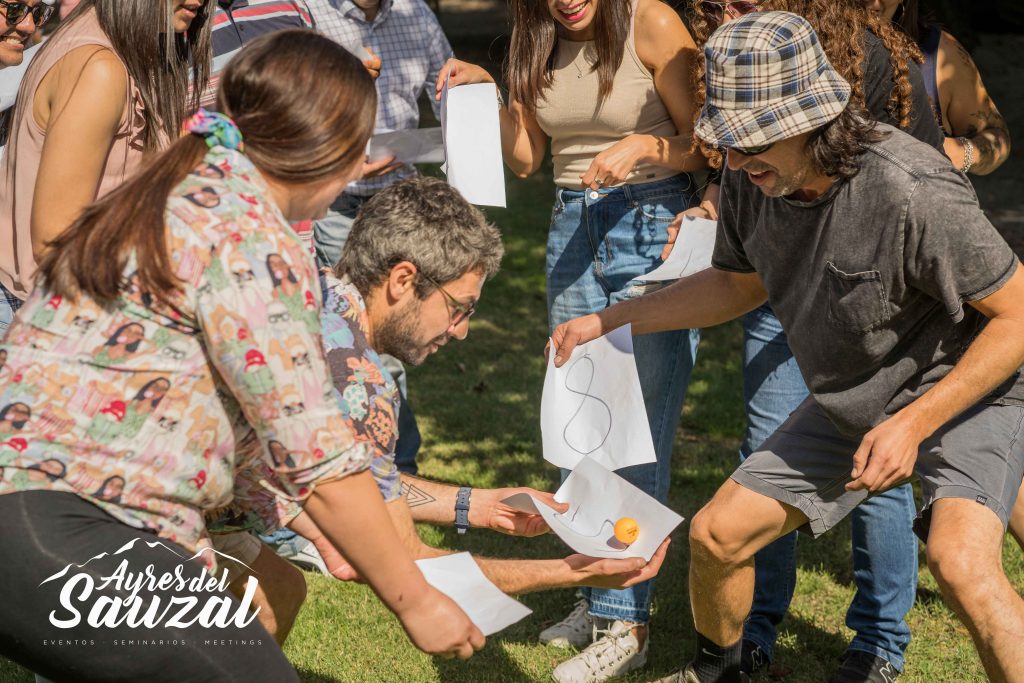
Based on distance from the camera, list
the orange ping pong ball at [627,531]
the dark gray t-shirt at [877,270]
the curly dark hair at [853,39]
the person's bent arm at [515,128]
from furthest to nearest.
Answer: the person's bent arm at [515,128] < the curly dark hair at [853,39] < the orange ping pong ball at [627,531] < the dark gray t-shirt at [877,270]

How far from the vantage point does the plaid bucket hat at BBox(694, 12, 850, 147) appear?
2848mm

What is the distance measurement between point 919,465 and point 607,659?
4.53ft

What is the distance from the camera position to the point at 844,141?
9.52 ft

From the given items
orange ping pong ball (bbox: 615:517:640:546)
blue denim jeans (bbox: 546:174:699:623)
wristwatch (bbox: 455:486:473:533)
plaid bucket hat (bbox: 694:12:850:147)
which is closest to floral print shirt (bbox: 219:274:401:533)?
wristwatch (bbox: 455:486:473:533)

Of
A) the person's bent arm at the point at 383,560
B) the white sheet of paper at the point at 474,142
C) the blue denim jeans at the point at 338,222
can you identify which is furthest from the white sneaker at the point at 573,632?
the person's bent arm at the point at 383,560

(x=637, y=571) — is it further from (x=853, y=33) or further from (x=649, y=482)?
(x=853, y=33)

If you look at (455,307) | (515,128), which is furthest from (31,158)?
(515,128)

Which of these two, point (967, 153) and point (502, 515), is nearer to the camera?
point (502, 515)

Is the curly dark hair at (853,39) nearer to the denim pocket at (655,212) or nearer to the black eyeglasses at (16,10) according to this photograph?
the denim pocket at (655,212)

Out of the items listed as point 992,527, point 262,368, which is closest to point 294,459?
point 262,368

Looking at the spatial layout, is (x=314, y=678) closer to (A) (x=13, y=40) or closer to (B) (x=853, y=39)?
(A) (x=13, y=40)

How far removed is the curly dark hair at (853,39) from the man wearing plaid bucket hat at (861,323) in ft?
0.95

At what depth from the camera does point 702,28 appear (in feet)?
12.3

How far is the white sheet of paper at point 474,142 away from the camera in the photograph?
401 centimetres
